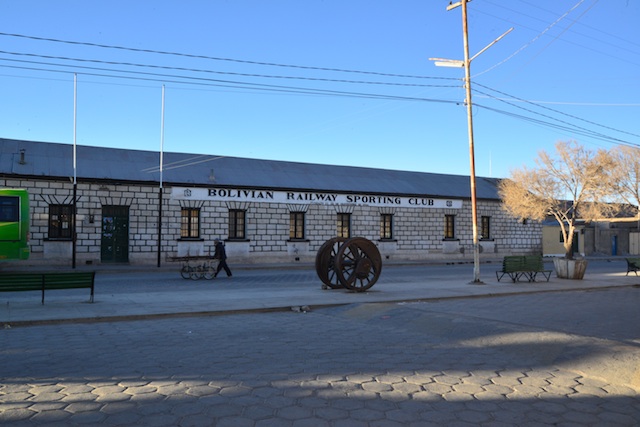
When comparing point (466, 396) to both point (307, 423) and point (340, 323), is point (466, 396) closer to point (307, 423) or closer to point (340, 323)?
point (307, 423)

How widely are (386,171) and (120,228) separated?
20.5m

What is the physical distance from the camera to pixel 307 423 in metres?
4.67

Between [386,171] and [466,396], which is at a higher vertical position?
[386,171]

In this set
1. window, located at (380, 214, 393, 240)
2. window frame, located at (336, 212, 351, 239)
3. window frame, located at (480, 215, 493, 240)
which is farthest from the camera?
window frame, located at (480, 215, 493, 240)

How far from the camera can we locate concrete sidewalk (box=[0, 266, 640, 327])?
36.1 feet

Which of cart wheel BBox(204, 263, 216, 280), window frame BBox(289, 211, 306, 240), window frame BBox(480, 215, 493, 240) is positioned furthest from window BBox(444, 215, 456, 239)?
cart wheel BBox(204, 263, 216, 280)

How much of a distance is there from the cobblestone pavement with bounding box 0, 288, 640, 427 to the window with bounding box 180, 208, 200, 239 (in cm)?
1977

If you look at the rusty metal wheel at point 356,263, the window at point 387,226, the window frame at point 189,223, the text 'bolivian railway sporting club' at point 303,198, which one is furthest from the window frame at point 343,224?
the rusty metal wheel at point 356,263

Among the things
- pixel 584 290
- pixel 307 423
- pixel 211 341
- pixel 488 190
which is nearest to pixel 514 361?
pixel 307 423

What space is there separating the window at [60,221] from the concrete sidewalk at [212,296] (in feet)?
29.6

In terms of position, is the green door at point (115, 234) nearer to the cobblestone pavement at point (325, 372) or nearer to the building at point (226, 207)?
the building at point (226, 207)

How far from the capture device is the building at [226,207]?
26781 millimetres

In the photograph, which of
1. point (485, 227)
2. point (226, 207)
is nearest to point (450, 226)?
point (485, 227)

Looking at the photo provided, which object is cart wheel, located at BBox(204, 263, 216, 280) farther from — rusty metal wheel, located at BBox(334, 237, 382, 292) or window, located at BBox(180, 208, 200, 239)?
window, located at BBox(180, 208, 200, 239)
